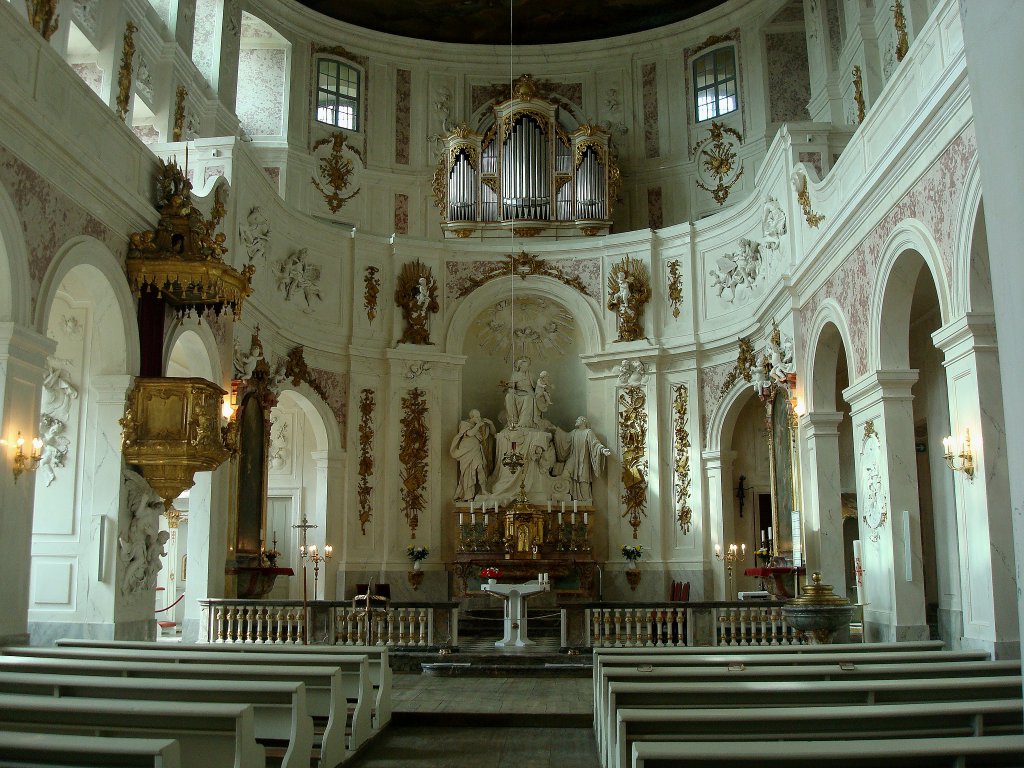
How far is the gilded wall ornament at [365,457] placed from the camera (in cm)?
1861

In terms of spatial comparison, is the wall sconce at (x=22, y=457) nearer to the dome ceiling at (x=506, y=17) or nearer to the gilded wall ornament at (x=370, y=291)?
the gilded wall ornament at (x=370, y=291)

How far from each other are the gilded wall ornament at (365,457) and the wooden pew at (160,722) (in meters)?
13.3

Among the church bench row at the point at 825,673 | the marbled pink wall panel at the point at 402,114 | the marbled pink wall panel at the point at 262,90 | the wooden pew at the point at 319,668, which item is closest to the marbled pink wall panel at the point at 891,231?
the church bench row at the point at 825,673

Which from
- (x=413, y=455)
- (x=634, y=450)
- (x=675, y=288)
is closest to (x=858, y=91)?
(x=675, y=288)

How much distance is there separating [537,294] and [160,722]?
1582cm

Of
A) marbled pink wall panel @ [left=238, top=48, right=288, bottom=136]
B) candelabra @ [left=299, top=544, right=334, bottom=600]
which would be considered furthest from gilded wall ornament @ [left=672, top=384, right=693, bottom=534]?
marbled pink wall panel @ [left=238, top=48, right=288, bottom=136]

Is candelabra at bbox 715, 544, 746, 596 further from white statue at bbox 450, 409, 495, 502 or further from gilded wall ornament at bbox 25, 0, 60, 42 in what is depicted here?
gilded wall ornament at bbox 25, 0, 60, 42

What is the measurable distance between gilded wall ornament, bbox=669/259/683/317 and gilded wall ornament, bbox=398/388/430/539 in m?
5.05

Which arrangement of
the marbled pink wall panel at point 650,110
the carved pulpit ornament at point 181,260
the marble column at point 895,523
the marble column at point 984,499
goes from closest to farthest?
the marble column at point 984,499 < the marble column at point 895,523 < the carved pulpit ornament at point 181,260 < the marbled pink wall panel at point 650,110

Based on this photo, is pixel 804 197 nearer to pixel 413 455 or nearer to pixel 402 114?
pixel 413 455

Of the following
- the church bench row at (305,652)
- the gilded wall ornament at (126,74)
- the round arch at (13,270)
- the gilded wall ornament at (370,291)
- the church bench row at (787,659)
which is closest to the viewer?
the church bench row at (787,659)

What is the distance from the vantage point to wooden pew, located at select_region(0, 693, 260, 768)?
15.6 feet

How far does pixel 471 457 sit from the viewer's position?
19312mm

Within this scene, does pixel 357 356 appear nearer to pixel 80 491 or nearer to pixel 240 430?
pixel 240 430
